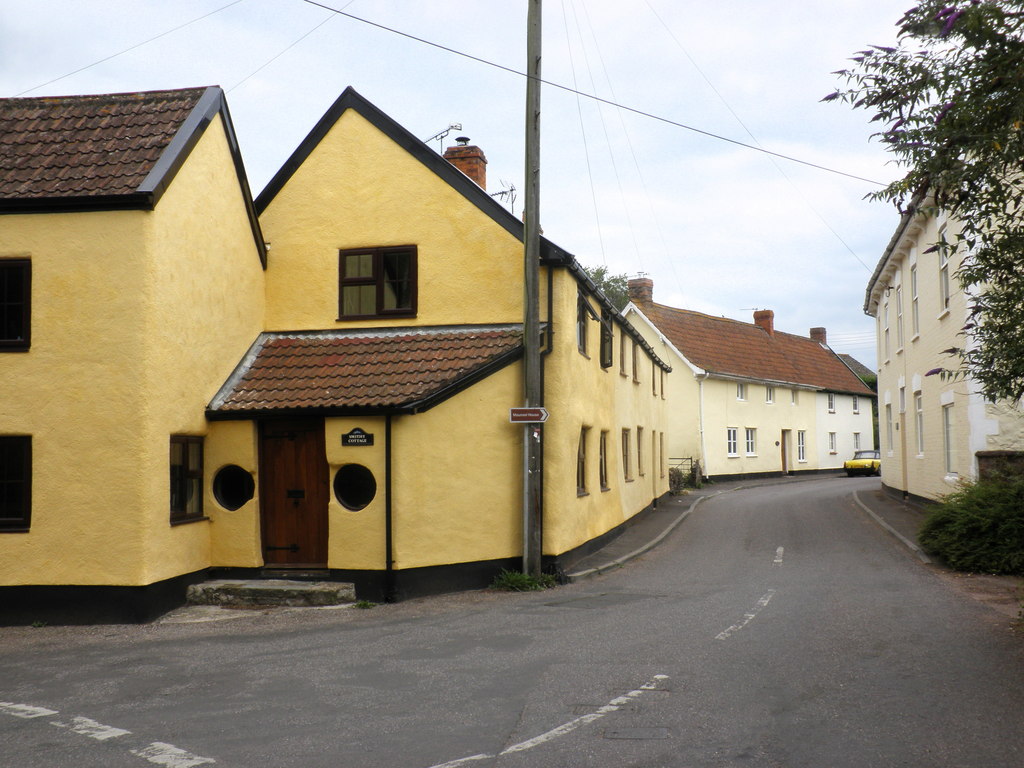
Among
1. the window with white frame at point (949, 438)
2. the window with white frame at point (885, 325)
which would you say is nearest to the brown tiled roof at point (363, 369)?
the window with white frame at point (949, 438)

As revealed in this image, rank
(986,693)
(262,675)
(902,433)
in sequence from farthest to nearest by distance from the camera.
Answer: (902,433), (262,675), (986,693)

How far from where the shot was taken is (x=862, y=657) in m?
8.53

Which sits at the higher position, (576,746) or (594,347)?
(594,347)

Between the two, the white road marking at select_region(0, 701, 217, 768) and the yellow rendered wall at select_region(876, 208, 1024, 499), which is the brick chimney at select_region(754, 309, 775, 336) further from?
the white road marking at select_region(0, 701, 217, 768)

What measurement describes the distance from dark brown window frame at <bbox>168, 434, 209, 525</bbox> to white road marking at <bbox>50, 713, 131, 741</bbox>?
18.6 ft

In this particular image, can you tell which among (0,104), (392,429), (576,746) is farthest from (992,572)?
(0,104)

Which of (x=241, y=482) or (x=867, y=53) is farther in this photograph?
(x=241, y=482)

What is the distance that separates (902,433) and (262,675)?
22.1 m

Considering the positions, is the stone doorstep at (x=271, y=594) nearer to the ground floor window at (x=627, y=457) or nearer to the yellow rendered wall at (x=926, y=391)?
the ground floor window at (x=627, y=457)

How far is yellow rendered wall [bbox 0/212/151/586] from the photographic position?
11.7 metres

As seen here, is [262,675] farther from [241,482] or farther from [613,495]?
[613,495]

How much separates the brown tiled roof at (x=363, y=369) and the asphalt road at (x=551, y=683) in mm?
2914

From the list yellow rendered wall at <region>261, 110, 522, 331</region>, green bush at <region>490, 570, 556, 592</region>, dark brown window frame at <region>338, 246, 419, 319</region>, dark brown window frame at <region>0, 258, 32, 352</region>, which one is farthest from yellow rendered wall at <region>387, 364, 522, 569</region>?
dark brown window frame at <region>0, 258, 32, 352</region>

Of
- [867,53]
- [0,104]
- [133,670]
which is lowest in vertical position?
[133,670]
